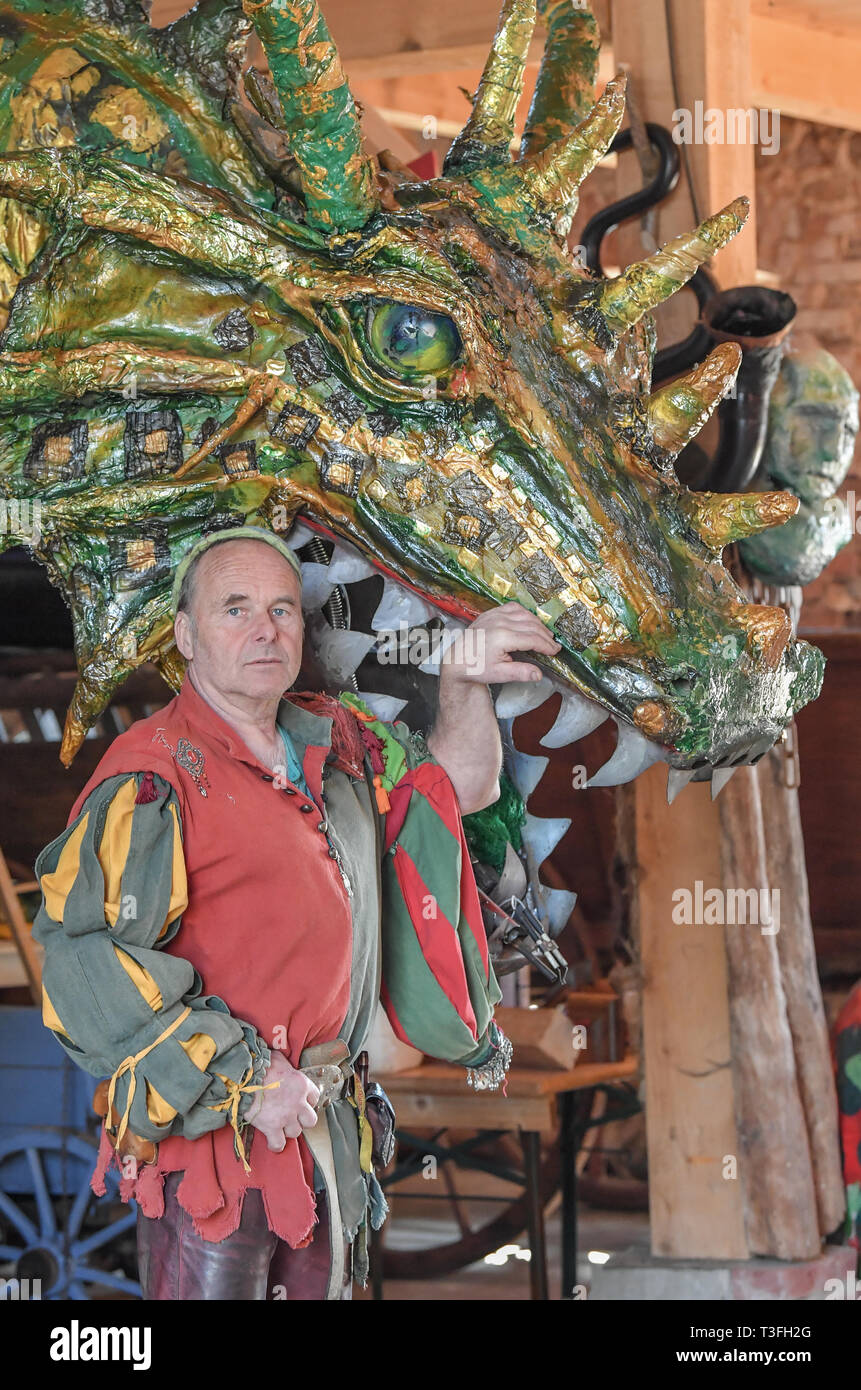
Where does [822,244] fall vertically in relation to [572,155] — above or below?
above

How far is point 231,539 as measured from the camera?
185 cm

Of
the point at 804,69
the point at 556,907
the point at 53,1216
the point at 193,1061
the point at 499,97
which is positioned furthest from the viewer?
the point at 804,69

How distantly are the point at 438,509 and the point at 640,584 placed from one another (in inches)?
10.0

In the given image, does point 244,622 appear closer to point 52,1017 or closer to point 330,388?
point 330,388

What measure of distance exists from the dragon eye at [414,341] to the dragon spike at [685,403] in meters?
0.28

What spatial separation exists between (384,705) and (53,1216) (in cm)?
235

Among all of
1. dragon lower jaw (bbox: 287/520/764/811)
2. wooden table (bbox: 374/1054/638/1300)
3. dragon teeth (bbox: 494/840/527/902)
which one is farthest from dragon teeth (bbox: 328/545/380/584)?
wooden table (bbox: 374/1054/638/1300)

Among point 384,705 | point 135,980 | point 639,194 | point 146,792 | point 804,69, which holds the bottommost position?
point 135,980

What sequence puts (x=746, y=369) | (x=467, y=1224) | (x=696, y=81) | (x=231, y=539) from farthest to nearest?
(x=467, y=1224), (x=696, y=81), (x=746, y=369), (x=231, y=539)

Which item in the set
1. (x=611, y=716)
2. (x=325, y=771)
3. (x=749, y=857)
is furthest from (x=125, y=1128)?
(x=749, y=857)

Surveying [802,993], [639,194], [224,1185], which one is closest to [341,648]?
[224,1185]

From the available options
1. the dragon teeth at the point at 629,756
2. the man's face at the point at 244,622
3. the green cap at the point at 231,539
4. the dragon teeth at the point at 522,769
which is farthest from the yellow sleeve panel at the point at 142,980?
the dragon teeth at the point at 522,769

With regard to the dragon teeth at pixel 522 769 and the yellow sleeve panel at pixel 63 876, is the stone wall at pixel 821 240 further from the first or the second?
the yellow sleeve panel at pixel 63 876

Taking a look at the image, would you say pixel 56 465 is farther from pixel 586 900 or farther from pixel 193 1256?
pixel 586 900
